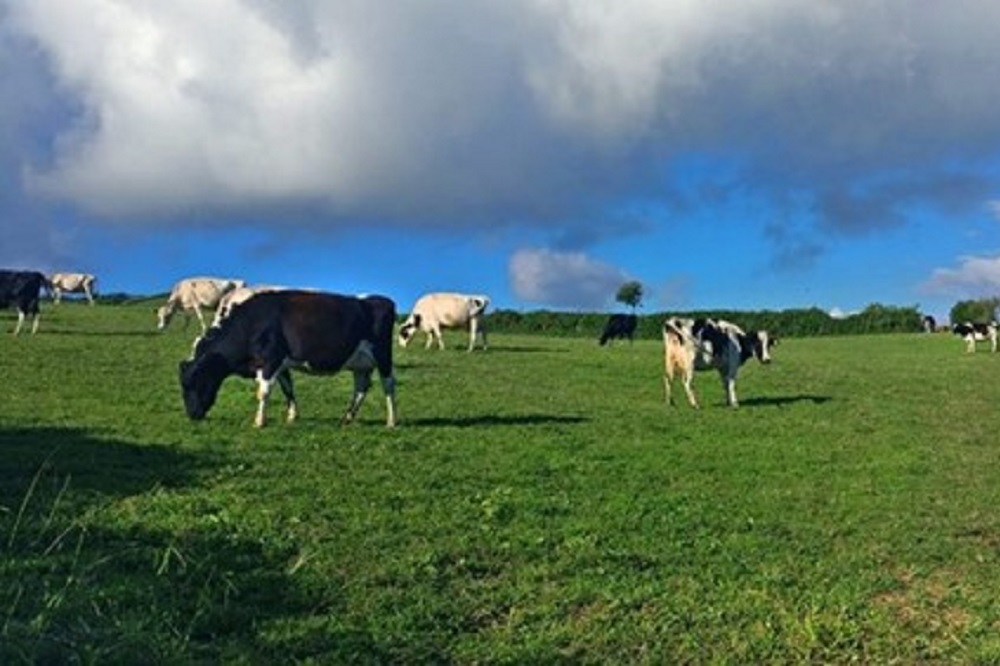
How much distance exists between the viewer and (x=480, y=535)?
38.3 ft

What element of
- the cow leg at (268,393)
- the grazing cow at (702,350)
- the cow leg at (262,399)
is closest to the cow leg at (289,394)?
the cow leg at (268,393)

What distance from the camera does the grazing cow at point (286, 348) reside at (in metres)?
19.1

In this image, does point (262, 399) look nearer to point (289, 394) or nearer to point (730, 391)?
point (289, 394)

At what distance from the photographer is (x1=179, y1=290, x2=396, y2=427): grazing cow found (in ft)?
62.7

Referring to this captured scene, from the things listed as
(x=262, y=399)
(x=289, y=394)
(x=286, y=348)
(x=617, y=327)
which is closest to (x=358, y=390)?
(x=289, y=394)

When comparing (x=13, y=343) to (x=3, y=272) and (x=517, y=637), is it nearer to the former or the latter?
(x=3, y=272)

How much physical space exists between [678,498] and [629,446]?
455cm

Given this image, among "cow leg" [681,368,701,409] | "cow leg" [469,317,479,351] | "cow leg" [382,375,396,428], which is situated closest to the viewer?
"cow leg" [382,375,396,428]

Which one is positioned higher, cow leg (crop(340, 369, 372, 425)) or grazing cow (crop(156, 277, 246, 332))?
grazing cow (crop(156, 277, 246, 332))

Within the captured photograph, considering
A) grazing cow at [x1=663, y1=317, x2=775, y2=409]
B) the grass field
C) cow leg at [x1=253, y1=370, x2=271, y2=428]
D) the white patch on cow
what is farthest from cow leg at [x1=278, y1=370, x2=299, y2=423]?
grazing cow at [x1=663, y1=317, x2=775, y2=409]

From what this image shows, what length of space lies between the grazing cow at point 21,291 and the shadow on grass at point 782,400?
80.6ft

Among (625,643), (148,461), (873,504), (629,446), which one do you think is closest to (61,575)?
(625,643)

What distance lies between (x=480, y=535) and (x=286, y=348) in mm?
8599

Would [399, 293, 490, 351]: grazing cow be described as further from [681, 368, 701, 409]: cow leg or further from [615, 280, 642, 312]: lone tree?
[615, 280, 642, 312]: lone tree
